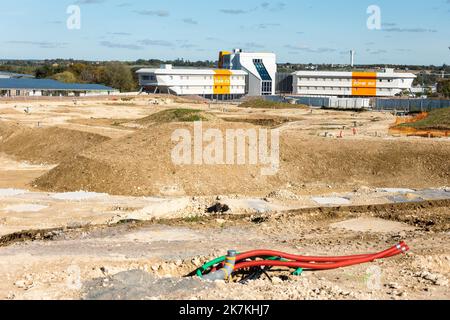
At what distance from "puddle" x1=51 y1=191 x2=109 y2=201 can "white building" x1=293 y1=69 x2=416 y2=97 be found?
87064 millimetres

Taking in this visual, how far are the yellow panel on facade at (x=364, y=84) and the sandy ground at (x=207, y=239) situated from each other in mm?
78981

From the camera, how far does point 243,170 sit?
35.1 meters

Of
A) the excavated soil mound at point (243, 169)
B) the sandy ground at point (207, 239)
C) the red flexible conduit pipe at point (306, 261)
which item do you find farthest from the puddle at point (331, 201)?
the red flexible conduit pipe at point (306, 261)

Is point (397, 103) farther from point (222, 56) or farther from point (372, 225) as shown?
point (372, 225)

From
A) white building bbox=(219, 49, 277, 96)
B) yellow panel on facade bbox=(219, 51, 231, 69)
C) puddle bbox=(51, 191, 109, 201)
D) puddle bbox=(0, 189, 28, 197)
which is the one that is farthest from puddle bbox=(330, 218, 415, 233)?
yellow panel on facade bbox=(219, 51, 231, 69)

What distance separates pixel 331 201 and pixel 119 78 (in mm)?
115924

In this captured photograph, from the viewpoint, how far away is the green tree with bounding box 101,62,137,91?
138000 mm

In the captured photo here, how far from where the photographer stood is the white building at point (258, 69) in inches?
4715

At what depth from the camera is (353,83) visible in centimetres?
11350

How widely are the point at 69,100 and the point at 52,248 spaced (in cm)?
8042

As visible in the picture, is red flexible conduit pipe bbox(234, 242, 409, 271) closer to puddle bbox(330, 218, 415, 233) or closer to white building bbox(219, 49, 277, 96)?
puddle bbox(330, 218, 415, 233)

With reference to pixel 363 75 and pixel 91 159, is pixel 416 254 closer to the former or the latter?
pixel 91 159

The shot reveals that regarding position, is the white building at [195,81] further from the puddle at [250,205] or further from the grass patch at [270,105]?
the puddle at [250,205]

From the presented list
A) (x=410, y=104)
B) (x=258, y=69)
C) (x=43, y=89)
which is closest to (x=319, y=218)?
(x=410, y=104)
